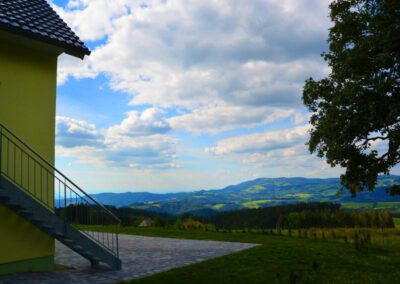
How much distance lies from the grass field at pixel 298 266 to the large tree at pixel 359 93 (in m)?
3.23

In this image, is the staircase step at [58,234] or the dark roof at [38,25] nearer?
the dark roof at [38,25]

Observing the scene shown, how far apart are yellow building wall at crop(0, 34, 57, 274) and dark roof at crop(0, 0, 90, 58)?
70 centimetres

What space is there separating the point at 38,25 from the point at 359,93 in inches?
439

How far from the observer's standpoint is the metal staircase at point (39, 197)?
9547mm

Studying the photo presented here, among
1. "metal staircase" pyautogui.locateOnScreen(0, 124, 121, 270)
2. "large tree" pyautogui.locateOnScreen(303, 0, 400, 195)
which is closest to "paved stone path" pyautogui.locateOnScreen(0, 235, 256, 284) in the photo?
"metal staircase" pyautogui.locateOnScreen(0, 124, 121, 270)

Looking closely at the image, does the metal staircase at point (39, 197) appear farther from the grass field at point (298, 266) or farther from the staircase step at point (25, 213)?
the grass field at point (298, 266)

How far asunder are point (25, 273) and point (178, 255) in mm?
4886

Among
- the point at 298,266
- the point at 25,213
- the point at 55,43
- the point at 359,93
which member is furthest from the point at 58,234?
the point at 359,93

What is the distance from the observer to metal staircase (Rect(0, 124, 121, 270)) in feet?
31.3

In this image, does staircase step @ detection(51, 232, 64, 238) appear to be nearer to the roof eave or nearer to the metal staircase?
the metal staircase

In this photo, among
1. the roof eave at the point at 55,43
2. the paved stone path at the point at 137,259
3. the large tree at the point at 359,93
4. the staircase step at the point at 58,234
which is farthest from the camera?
the large tree at the point at 359,93

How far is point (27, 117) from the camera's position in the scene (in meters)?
10.8

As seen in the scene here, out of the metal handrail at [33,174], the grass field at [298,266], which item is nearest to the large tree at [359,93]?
the grass field at [298,266]

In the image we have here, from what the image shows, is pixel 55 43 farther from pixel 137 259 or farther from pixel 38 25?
pixel 137 259
